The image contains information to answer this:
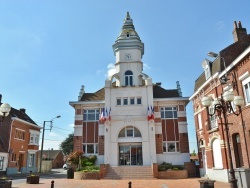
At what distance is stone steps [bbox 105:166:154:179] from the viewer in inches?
936

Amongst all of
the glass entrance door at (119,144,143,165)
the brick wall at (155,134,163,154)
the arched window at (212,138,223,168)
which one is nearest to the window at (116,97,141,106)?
the brick wall at (155,134,163,154)

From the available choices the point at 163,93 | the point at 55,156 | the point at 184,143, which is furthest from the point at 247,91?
the point at 55,156

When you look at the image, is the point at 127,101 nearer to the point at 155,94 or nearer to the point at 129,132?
the point at 129,132

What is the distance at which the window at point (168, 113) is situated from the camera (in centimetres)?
2881

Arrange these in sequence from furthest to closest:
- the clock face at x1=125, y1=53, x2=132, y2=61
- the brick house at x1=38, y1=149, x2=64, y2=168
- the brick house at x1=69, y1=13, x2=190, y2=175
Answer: the brick house at x1=38, y1=149, x2=64, y2=168, the clock face at x1=125, y1=53, x2=132, y2=61, the brick house at x1=69, y1=13, x2=190, y2=175

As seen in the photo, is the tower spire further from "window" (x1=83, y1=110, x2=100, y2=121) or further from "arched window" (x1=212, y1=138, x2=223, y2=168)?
"arched window" (x1=212, y1=138, x2=223, y2=168)

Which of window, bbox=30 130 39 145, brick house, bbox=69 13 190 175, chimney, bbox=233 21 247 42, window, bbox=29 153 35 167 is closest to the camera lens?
chimney, bbox=233 21 247 42

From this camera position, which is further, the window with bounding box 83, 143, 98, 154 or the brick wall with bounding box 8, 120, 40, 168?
the brick wall with bounding box 8, 120, 40, 168

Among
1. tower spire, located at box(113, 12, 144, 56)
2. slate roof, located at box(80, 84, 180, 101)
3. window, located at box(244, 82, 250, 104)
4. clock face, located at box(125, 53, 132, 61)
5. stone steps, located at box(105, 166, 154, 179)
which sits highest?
tower spire, located at box(113, 12, 144, 56)

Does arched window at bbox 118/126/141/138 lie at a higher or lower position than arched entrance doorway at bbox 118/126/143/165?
higher

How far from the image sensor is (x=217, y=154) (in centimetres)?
1973

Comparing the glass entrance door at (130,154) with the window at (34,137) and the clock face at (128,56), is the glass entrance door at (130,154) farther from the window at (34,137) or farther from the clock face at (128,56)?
the window at (34,137)

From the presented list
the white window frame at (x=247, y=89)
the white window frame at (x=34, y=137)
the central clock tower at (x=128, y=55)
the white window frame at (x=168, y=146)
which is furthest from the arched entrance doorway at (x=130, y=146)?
the white window frame at (x=34, y=137)

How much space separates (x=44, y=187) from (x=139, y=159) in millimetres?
12932
